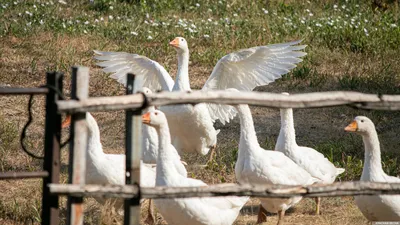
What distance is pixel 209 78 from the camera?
8102 mm

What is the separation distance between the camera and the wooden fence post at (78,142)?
401cm

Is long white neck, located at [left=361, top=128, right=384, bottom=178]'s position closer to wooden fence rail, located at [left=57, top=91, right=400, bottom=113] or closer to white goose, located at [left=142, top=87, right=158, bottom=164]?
wooden fence rail, located at [left=57, top=91, right=400, bottom=113]

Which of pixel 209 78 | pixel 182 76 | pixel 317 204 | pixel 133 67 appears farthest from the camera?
pixel 133 67

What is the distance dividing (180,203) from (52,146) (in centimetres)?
155

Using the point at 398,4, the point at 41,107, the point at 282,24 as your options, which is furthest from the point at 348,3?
the point at 41,107

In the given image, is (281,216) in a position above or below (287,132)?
below

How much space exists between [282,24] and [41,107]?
15.7ft

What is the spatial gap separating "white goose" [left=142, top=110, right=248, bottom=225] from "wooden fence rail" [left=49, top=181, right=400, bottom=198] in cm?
128

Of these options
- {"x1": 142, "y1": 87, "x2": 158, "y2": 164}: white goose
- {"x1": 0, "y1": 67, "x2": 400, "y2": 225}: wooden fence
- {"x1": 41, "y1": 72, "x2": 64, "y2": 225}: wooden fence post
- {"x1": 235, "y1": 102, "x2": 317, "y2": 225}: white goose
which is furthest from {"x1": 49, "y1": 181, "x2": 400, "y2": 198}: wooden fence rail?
{"x1": 142, "y1": 87, "x2": 158, "y2": 164}: white goose

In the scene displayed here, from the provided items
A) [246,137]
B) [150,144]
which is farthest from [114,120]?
[246,137]

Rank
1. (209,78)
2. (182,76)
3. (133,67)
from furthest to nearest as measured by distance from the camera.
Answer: (133,67) < (209,78) < (182,76)

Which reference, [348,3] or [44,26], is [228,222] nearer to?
[44,26]

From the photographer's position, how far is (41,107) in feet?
30.5

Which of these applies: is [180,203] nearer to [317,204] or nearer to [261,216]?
[261,216]
